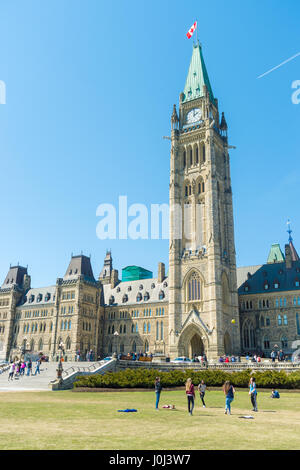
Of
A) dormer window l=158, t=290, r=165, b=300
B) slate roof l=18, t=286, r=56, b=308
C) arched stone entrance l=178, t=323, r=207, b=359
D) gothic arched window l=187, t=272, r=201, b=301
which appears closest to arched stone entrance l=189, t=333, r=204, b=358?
arched stone entrance l=178, t=323, r=207, b=359

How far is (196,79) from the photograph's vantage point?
8150 centimetres

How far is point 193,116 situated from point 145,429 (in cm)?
7154

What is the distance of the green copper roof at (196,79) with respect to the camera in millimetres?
80062

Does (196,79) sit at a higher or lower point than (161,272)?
higher

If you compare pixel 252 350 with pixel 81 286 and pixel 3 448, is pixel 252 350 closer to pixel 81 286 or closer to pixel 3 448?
pixel 81 286

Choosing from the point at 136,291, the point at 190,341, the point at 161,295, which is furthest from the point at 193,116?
the point at 190,341

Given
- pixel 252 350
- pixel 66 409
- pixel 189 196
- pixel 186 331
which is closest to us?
pixel 66 409

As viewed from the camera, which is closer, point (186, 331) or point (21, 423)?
point (21, 423)

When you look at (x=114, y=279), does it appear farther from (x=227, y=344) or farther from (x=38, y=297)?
(x=227, y=344)

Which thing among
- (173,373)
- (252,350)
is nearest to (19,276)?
(252,350)

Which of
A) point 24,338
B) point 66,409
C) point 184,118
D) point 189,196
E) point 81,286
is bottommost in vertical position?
point 66,409

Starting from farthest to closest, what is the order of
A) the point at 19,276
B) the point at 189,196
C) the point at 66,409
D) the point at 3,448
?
1. the point at 19,276
2. the point at 189,196
3. the point at 66,409
4. the point at 3,448
